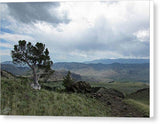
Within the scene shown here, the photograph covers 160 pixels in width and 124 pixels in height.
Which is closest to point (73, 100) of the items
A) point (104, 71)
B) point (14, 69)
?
point (104, 71)

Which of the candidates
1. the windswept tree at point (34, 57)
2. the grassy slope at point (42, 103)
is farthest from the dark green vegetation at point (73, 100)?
the windswept tree at point (34, 57)

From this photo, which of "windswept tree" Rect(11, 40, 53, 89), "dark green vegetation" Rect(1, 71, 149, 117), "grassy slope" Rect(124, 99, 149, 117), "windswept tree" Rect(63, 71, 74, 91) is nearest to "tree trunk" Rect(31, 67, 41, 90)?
"windswept tree" Rect(11, 40, 53, 89)

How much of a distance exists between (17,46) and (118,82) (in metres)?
3.59

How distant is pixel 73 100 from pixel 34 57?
76.5 inches

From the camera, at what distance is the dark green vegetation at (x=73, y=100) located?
168 inches

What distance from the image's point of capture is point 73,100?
4652 mm

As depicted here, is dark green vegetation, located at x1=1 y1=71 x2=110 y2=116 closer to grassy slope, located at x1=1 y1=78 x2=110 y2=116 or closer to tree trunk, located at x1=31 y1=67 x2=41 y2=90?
grassy slope, located at x1=1 y1=78 x2=110 y2=116

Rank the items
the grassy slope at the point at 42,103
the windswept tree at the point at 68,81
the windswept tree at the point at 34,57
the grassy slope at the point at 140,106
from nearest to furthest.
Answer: the grassy slope at the point at 140,106 < the grassy slope at the point at 42,103 < the windswept tree at the point at 34,57 < the windswept tree at the point at 68,81

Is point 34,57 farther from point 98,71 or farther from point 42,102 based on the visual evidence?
point 98,71

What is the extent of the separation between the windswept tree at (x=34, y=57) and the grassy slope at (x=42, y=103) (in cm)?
44

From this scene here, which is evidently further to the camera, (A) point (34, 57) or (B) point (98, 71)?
(B) point (98, 71)

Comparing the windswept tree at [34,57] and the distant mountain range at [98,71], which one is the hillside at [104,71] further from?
the windswept tree at [34,57]

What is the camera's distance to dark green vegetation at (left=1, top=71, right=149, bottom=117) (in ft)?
14.0
